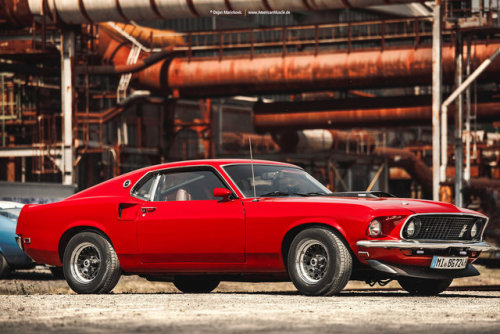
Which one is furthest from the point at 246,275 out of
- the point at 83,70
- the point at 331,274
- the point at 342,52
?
the point at 83,70

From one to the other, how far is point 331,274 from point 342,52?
59.3 ft

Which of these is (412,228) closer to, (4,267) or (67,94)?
(4,267)

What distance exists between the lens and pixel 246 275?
29.9 feet

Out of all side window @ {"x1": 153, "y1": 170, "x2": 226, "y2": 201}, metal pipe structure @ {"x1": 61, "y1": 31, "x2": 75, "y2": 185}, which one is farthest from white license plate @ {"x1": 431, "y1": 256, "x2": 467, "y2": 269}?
metal pipe structure @ {"x1": 61, "y1": 31, "x2": 75, "y2": 185}

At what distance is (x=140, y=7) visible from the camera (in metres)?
23.8

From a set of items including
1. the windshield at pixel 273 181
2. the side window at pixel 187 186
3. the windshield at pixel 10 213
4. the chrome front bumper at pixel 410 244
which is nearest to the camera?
the chrome front bumper at pixel 410 244

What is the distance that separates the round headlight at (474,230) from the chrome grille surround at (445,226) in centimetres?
3

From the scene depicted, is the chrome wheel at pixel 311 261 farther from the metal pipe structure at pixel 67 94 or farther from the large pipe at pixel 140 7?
the metal pipe structure at pixel 67 94

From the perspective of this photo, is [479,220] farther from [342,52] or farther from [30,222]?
[342,52]

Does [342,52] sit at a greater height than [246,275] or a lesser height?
greater

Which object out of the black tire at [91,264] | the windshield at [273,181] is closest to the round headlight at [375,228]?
the windshield at [273,181]

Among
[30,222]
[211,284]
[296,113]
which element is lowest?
[211,284]

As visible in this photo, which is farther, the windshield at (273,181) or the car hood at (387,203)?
the windshield at (273,181)

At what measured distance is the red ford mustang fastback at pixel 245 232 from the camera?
8430 millimetres
